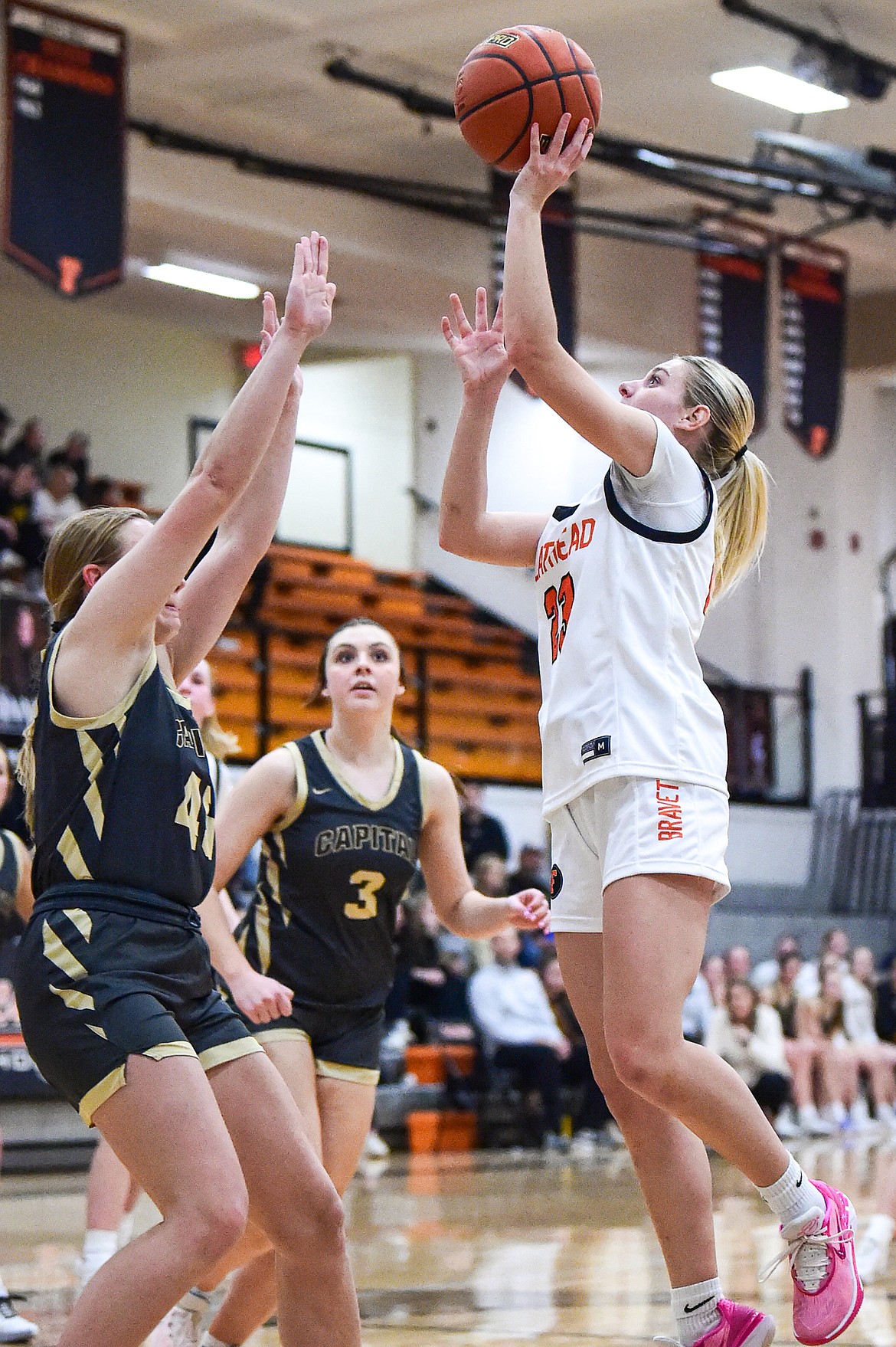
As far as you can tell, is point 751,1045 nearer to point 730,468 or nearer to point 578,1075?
point 578,1075

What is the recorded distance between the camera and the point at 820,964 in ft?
47.9

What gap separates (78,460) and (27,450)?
734mm

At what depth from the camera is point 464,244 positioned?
15812 millimetres

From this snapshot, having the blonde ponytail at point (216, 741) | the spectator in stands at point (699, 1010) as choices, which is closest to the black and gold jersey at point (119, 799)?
the blonde ponytail at point (216, 741)

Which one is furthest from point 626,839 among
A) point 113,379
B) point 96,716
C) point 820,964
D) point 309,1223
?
point 113,379

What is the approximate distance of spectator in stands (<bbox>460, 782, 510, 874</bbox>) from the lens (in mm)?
13383

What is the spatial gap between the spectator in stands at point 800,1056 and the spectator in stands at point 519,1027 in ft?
7.38

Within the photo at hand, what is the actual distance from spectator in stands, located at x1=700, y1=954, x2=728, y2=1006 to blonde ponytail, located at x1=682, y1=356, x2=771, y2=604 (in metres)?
9.60

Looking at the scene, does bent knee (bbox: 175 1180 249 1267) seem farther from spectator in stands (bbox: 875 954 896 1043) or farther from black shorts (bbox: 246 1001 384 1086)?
spectator in stands (bbox: 875 954 896 1043)

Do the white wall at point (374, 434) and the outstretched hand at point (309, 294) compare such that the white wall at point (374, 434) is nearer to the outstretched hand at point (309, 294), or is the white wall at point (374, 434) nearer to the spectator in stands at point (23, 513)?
the spectator in stands at point (23, 513)

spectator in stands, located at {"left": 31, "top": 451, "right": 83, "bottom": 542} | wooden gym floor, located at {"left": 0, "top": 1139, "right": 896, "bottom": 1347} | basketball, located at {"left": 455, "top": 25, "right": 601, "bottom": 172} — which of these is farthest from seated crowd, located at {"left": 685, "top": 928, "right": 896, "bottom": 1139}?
basketball, located at {"left": 455, "top": 25, "right": 601, "bottom": 172}

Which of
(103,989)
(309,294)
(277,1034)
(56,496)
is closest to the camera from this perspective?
Answer: (103,989)

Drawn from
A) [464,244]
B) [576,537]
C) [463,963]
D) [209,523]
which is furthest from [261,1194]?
[464,244]

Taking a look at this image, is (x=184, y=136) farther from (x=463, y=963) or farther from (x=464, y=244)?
(x=463, y=963)
